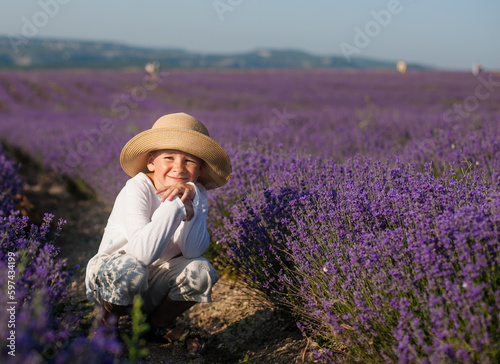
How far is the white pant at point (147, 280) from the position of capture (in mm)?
1915

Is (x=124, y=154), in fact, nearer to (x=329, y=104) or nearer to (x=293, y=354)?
(x=293, y=354)

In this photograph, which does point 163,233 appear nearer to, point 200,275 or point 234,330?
point 200,275

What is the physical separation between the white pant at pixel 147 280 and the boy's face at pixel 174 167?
0.38 m

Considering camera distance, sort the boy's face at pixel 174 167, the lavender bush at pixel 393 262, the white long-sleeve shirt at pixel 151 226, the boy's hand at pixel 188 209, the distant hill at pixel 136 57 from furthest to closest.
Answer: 1. the distant hill at pixel 136 57
2. the boy's face at pixel 174 167
3. the boy's hand at pixel 188 209
4. the white long-sleeve shirt at pixel 151 226
5. the lavender bush at pixel 393 262

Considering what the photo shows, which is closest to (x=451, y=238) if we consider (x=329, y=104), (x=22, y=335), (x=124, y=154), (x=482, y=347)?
(x=482, y=347)

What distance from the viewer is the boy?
74.4 inches

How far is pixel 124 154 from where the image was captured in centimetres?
219

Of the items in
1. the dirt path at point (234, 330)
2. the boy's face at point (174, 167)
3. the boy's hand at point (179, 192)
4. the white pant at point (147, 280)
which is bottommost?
the dirt path at point (234, 330)

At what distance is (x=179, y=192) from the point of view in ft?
6.34

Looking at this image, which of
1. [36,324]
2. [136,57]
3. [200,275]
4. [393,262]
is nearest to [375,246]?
[393,262]

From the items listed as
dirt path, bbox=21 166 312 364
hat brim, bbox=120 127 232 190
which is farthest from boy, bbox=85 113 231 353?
dirt path, bbox=21 166 312 364

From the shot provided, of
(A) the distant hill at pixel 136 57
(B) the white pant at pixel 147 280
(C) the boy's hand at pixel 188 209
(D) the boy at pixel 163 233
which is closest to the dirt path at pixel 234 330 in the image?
(D) the boy at pixel 163 233

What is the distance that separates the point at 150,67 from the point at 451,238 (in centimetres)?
698

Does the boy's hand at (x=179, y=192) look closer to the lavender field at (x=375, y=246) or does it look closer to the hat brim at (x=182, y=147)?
the hat brim at (x=182, y=147)
